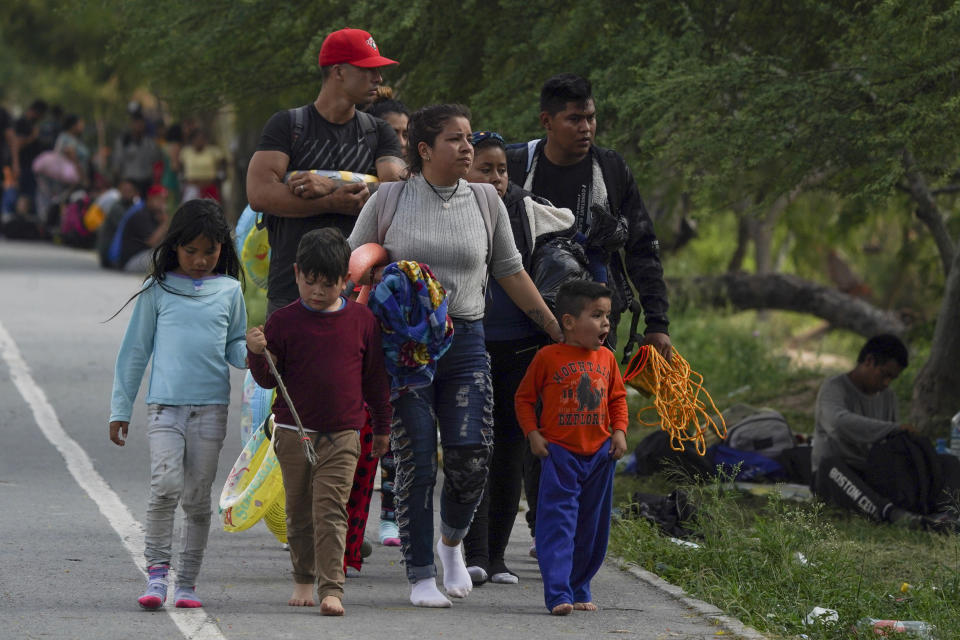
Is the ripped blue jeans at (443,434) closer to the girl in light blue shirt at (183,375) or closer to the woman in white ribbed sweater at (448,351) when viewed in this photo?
the woman in white ribbed sweater at (448,351)

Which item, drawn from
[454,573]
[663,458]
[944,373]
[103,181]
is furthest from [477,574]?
[103,181]

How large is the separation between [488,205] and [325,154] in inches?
39.1

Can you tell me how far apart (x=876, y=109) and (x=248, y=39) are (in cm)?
465

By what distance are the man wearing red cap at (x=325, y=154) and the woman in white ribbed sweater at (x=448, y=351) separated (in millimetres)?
646

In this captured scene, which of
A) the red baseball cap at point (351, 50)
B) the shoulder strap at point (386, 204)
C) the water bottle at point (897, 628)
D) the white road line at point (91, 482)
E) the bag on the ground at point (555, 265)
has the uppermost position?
the red baseball cap at point (351, 50)

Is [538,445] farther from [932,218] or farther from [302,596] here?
[932,218]

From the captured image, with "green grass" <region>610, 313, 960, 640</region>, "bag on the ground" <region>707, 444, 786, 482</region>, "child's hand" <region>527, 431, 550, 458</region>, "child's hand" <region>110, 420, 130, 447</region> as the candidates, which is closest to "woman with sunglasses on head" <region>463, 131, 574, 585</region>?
"child's hand" <region>527, 431, 550, 458</region>

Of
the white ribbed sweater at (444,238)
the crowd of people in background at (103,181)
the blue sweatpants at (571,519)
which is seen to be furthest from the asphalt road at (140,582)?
the crowd of people in background at (103,181)

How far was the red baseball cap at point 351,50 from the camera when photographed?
6.77 m

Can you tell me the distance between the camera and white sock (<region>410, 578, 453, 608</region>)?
6.21 meters

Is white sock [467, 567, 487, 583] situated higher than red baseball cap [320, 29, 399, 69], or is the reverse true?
red baseball cap [320, 29, 399, 69]

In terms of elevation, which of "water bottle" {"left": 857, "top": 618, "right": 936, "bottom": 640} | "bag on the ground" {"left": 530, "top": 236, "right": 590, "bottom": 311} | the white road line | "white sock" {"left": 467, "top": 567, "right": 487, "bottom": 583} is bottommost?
the white road line

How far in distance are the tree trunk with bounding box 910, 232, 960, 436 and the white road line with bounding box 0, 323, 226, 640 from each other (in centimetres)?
594

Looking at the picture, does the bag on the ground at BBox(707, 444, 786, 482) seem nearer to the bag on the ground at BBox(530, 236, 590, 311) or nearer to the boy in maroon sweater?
the bag on the ground at BBox(530, 236, 590, 311)
